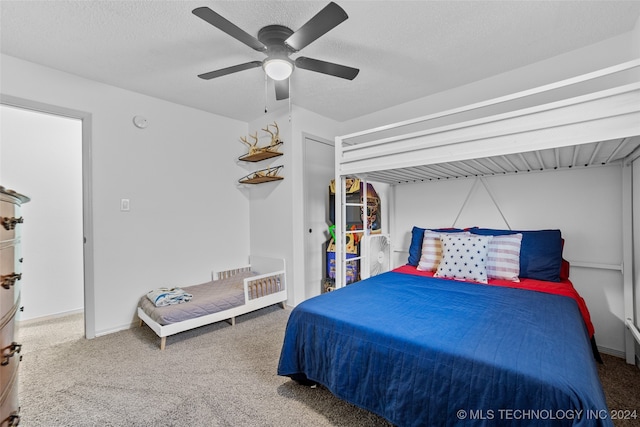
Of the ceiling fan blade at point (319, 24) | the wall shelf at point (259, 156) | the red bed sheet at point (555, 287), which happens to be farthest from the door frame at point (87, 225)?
the red bed sheet at point (555, 287)

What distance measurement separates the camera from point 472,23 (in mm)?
1986

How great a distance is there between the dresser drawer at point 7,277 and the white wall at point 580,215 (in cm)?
321

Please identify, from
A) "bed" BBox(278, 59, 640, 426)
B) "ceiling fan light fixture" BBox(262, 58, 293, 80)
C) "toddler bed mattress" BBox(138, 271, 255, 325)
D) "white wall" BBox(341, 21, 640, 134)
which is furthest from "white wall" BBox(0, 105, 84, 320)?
"white wall" BBox(341, 21, 640, 134)

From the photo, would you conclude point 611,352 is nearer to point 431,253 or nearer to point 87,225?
point 431,253

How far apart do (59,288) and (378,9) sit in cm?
423

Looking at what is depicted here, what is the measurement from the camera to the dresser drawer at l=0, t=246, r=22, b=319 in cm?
86

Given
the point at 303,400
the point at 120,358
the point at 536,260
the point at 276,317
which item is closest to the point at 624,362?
the point at 536,260

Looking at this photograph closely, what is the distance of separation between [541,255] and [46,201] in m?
4.93

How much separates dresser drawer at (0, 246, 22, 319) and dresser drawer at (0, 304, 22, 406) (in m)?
0.03

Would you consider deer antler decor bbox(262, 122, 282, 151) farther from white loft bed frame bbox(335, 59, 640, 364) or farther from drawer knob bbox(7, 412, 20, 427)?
drawer knob bbox(7, 412, 20, 427)

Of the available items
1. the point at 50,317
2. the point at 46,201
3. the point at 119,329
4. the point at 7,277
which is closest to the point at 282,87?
the point at 7,277

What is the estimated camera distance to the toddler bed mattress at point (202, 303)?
248 centimetres

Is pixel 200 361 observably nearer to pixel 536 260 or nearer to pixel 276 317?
pixel 276 317

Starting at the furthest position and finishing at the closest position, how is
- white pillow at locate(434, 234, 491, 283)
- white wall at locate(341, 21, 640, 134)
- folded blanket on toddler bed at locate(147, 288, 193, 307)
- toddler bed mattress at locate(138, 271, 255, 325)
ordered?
folded blanket on toddler bed at locate(147, 288, 193, 307) < toddler bed mattress at locate(138, 271, 255, 325) < white pillow at locate(434, 234, 491, 283) < white wall at locate(341, 21, 640, 134)
